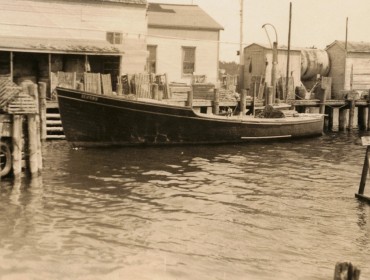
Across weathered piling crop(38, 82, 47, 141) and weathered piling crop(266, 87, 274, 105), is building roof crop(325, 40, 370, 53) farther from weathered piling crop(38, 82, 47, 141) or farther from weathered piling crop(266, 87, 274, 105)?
weathered piling crop(38, 82, 47, 141)

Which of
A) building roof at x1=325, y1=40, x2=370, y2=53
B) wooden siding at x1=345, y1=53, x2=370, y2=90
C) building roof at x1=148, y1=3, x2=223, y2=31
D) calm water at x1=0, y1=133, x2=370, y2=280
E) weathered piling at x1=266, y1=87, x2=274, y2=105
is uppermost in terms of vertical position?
building roof at x1=148, y1=3, x2=223, y2=31

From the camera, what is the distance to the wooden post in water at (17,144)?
16.1m

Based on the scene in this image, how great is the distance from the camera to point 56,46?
27.6 m

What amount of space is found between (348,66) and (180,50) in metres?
12.7

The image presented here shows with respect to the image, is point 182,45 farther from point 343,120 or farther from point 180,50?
point 343,120

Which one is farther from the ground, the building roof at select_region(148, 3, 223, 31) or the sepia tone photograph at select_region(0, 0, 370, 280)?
the building roof at select_region(148, 3, 223, 31)

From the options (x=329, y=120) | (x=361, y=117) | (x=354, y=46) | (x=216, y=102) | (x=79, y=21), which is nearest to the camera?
(x=216, y=102)

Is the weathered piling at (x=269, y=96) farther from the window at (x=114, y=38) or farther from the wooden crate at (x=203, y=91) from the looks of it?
the window at (x=114, y=38)

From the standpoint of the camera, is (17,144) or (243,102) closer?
(17,144)

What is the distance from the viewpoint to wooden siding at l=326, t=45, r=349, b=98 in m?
40.0

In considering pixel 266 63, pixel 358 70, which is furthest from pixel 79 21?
pixel 358 70

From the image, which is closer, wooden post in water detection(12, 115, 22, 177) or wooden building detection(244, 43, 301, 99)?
wooden post in water detection(12, 115, 22, 177)

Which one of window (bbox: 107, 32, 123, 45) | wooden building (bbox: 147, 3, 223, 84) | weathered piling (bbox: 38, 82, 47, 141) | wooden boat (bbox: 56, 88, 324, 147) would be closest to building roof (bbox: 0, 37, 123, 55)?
window (bbox: 107, 32, 123, 45)

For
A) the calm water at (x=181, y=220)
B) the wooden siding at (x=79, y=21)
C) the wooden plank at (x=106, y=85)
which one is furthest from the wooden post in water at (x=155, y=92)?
the calm water at (x=181, y=220)
